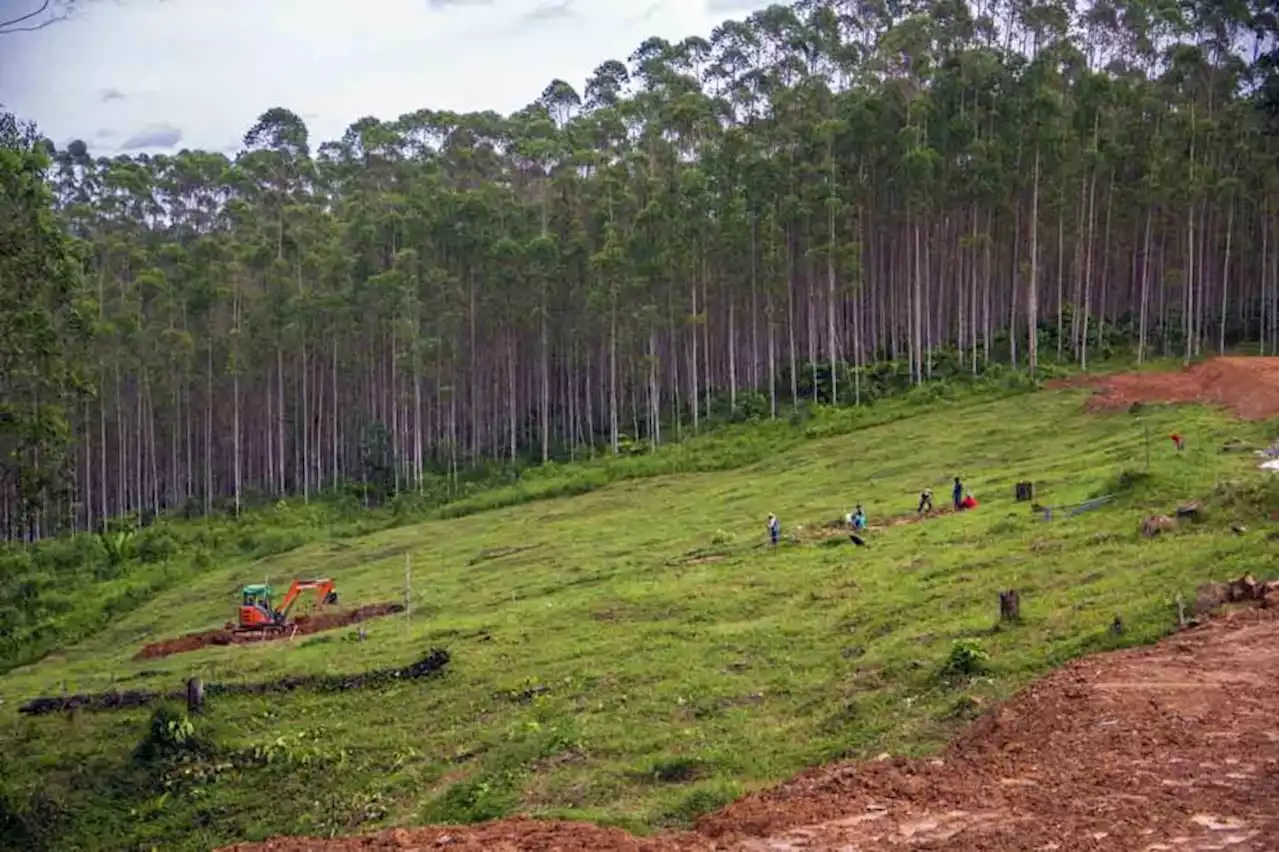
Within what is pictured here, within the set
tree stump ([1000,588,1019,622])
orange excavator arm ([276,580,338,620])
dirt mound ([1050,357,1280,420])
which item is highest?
dirt mound ([1050,357,1280,420])

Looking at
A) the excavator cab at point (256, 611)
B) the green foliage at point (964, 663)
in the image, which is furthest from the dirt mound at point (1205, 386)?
the excavator cab at point (256, 611)

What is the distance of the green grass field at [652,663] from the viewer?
14.8 metres

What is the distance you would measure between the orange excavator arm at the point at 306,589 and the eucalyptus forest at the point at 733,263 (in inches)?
870

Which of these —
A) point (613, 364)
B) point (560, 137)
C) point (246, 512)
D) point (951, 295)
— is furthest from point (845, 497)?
point (560, 137)

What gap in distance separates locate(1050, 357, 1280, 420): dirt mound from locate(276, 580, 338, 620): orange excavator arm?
25995mm

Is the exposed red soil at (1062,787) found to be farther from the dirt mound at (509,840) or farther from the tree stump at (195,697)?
the tree stump at (195,697)

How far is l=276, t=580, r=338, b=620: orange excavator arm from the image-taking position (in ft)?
101

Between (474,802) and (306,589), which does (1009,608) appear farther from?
(306,589)

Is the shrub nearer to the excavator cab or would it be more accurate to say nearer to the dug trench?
the excavator cab

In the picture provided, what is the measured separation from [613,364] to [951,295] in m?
19.3

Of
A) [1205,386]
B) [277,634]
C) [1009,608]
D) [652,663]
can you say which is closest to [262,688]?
[277,634]

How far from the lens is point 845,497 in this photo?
34.3m

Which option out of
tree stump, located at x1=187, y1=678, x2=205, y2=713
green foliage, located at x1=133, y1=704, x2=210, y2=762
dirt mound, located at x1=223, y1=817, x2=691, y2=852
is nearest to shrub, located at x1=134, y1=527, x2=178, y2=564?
tree stump, located at x1=187, y1=678, x2=205, y2=713

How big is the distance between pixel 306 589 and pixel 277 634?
427 centimetres
